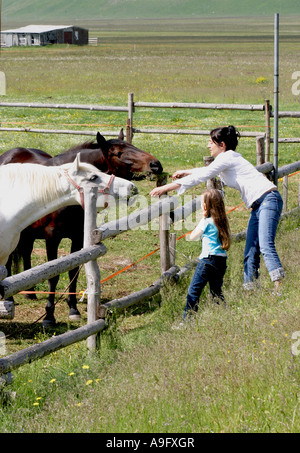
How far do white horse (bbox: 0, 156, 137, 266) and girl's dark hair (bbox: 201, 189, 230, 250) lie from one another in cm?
100

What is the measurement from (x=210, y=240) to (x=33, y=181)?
60.3 inches

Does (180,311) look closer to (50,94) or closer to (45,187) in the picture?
(45,187)

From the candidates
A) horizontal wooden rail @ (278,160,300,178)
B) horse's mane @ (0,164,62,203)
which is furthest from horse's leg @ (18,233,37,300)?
horizontal wooden rail @ (278,160,300,178)

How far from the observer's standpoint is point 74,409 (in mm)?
3764

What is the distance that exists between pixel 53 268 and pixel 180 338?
1.03 meters

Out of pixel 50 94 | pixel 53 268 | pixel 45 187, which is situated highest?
pixel 50 94

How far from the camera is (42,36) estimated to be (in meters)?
88.0

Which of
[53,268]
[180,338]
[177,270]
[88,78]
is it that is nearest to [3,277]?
[53,268]

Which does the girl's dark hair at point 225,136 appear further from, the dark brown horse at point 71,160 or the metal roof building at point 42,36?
the metal roof building at point 42,36

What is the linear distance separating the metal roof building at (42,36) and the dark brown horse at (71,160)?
84.2m

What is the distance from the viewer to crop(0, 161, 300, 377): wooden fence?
4.16 metres

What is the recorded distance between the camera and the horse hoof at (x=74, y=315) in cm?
636

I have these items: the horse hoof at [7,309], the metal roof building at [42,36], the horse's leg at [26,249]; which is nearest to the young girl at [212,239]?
the horse hoof at [7,309]
